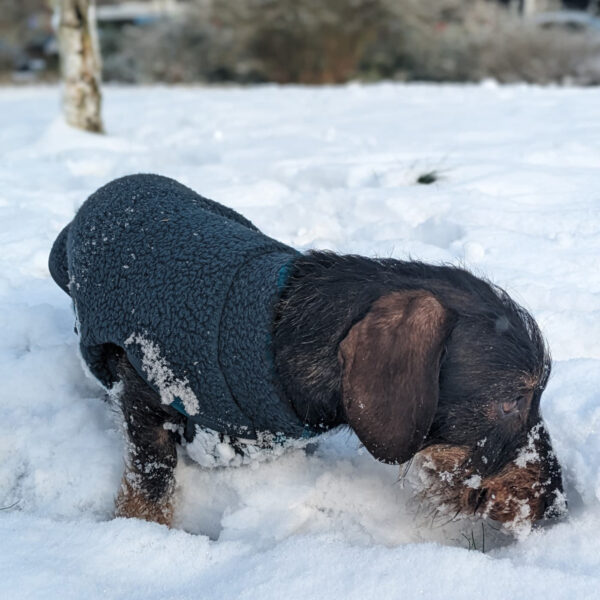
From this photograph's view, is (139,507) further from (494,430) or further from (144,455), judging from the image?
(494,430)

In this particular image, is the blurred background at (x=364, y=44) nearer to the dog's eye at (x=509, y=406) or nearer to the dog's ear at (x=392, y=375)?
the dog's eye at (x=509, y=406)

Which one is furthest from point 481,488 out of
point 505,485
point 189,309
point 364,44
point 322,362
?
point 364,44

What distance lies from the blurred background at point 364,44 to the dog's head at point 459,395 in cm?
1299

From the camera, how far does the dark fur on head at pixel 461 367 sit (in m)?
2.54

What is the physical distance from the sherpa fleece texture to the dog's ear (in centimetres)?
34

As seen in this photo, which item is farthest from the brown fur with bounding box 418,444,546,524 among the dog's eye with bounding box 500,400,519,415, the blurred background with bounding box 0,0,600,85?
the blurred background with bounding box 0,0,600,85

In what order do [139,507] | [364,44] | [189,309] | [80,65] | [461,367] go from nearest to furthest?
[461,367], [189,309], [139,507], [80,65], [364,44]

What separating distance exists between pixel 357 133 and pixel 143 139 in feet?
6.82

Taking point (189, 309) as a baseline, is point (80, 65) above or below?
below

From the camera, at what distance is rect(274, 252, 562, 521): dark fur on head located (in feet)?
8.35

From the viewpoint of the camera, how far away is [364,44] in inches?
642

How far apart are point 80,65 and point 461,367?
6227mm

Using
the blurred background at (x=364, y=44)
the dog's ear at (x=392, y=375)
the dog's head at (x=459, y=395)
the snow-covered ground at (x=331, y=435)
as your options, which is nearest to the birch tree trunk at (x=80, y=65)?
the snow-covered ground at (x=331, y=435)

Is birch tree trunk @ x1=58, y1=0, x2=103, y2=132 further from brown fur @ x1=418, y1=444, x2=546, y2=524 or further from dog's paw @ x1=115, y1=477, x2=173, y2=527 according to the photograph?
brown fur @ x1=418, y1=444, x2=546, y2=524
